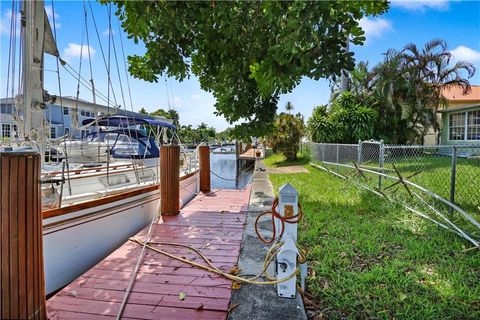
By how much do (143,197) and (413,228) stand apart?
460cm

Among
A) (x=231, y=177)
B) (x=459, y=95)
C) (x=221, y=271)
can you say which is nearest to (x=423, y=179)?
(x=221, y=271)

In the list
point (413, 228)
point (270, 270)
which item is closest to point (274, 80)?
point (270, 270)

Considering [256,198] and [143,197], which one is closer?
[143,197]

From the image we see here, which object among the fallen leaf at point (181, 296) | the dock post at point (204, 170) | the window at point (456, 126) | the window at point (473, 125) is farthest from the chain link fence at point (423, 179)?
the window at point (456, 126)

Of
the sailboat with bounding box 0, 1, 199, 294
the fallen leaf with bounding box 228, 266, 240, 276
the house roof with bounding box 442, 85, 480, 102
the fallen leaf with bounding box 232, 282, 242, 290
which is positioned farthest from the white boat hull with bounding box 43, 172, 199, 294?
the house roof with bounding box 442, 85, 480, 102

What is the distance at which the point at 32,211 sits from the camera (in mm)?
1964

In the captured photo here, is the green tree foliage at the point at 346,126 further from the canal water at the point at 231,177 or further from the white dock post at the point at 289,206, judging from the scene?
the white dock post at the point at 289,206

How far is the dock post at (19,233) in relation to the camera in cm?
186

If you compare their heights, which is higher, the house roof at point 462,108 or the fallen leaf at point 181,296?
the house roof at point 462,108

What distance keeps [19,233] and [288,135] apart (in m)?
18.2

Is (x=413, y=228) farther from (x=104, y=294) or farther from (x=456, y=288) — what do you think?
(x=104, y=294)

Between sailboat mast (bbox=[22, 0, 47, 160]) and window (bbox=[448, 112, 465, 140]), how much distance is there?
842 inches

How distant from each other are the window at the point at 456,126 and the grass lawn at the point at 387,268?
54.5 ft

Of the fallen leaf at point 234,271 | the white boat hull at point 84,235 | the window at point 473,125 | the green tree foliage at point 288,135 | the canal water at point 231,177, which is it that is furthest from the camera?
the green tree foliage at point 288,135
